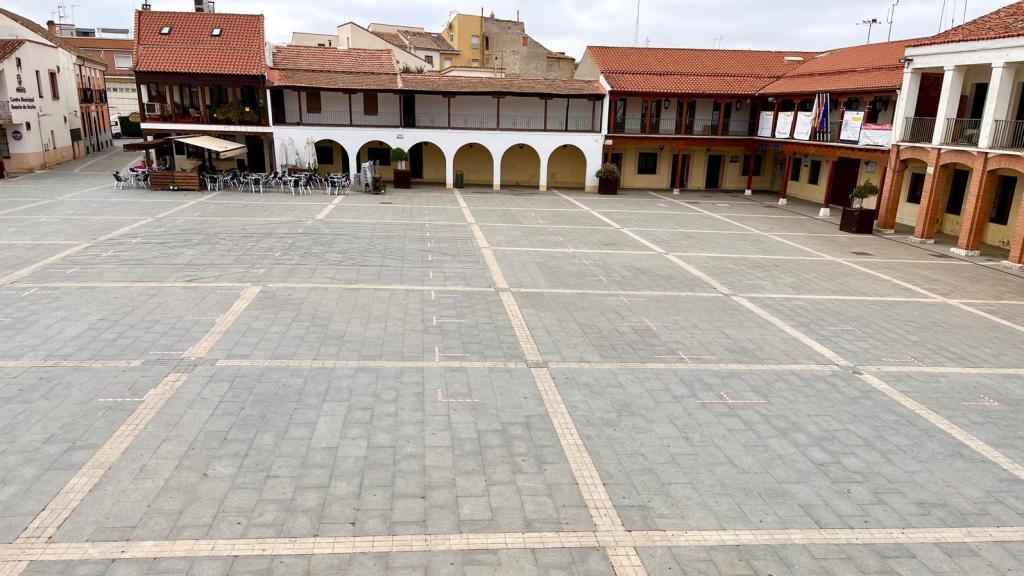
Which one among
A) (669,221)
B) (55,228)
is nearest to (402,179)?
(669,221)

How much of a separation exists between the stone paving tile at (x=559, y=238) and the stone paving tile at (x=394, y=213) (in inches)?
91.9

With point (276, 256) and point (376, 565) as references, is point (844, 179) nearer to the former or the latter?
point (276, 256)

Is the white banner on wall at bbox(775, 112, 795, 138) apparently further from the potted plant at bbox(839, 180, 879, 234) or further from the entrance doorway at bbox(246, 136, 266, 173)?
the entrance doorway at bbox(246, 136, 266, 173)

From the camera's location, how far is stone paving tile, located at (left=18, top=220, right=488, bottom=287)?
14.8m

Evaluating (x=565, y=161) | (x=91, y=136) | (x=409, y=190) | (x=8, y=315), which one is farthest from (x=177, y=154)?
(x=8, y=315)

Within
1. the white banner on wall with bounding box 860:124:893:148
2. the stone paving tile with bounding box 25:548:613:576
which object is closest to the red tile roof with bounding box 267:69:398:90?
the white banner on wall with bounding box 860:124:893:148

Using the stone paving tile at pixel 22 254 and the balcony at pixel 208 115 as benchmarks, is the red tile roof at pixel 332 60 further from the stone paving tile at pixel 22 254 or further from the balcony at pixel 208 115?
the stone paving tile at pixel 22 254

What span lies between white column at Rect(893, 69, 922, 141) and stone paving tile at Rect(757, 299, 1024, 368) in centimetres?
1155

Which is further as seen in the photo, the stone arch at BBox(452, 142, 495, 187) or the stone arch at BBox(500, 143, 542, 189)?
the stone arch at BBox(500, 143, 542, 189)

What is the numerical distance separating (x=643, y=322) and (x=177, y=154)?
30.1m

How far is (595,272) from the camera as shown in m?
16.5

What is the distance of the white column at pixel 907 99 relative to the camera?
22922 mm

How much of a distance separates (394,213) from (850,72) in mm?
20742

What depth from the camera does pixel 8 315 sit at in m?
11.6
